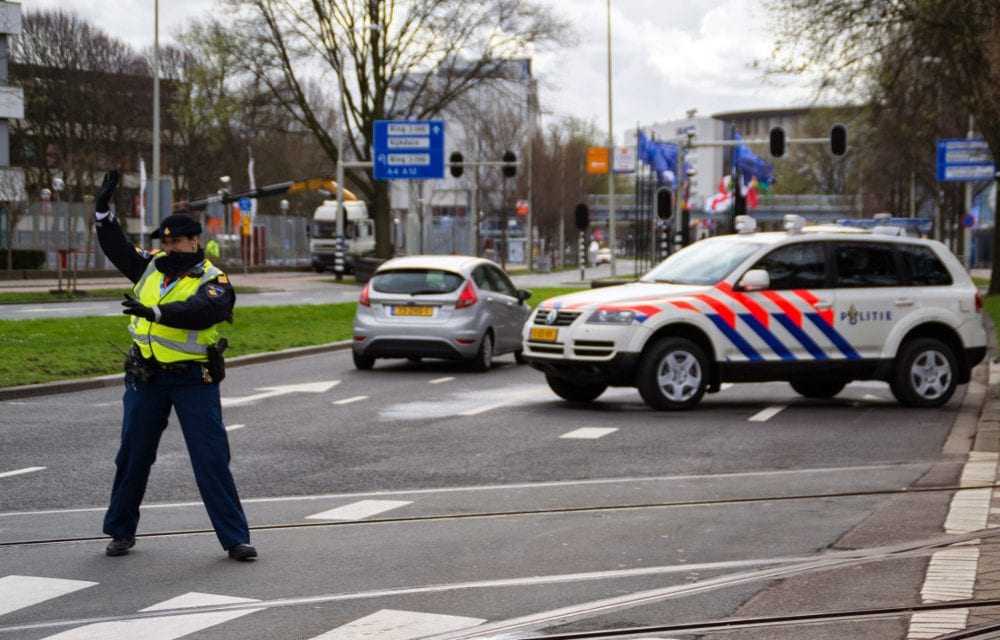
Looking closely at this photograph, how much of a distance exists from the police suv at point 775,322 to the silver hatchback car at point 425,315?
3.88m

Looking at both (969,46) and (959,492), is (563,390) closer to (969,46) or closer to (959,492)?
(959,492)

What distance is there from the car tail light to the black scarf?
12.0 m

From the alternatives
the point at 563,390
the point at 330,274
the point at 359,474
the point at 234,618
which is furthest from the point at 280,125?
the point at 234,618

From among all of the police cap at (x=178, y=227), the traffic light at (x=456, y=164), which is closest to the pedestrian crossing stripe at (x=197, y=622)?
the police cap at (x=178, y=227)

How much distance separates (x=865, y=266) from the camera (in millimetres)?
15664

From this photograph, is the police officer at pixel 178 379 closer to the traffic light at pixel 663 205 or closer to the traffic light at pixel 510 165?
the traffic light at pixel 663 205

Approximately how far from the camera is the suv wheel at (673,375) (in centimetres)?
1468

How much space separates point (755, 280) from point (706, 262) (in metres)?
0.85

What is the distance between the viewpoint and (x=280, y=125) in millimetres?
53938

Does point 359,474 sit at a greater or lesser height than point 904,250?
lesser

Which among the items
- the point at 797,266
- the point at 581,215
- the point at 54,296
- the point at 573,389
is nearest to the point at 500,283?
the point at 573,389

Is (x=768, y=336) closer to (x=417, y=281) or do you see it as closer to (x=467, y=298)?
(x=467, y=298)

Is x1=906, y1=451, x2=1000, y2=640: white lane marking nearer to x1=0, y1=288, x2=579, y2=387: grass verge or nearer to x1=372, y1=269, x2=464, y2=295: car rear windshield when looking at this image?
x1=372, y1=269, x2=464, y2=295: car rear windshield

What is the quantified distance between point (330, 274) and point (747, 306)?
174 feet
